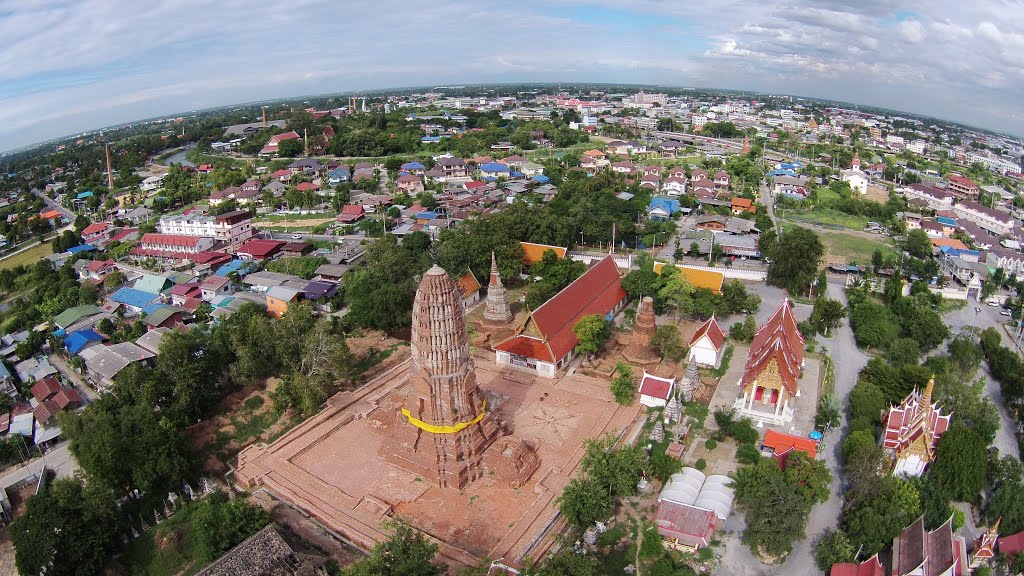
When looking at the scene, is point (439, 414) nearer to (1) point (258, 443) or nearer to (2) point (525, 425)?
(2) point (525, 425)

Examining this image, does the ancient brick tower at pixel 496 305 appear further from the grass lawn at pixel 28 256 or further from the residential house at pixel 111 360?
the grass lawn at pixel 28 256

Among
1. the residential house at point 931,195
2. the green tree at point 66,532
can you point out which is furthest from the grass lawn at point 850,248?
the green tree at point 66,532

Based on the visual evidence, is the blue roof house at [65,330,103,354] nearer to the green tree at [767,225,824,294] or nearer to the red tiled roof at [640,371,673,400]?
the red tiled roof at [640,371,673,400]

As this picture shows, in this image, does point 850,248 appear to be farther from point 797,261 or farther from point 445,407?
point 445,407

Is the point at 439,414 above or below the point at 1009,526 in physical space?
above

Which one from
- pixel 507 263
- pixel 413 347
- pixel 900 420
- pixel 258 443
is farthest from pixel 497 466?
pixel 507 263

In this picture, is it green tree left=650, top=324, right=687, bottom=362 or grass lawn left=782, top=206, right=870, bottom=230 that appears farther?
grass lawn left=782, top=206, right=870, bottom=230

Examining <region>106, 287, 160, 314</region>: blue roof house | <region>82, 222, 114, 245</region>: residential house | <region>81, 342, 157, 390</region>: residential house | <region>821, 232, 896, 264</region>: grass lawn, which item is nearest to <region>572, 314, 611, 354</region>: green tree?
<region>81, 342, 157, 390</region>: residential house
